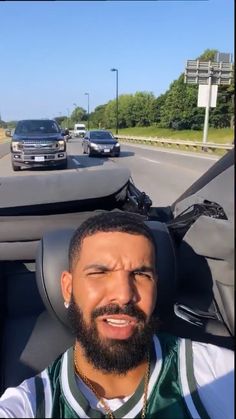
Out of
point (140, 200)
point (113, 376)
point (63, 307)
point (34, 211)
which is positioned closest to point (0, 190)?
point (34, 211)

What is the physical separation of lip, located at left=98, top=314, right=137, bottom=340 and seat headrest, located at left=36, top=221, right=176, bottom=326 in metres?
0.55

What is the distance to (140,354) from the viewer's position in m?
1.53

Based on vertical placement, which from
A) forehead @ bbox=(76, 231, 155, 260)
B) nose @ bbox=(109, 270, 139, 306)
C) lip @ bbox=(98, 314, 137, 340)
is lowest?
lip @ bbox=(98, 314, 137, 340)

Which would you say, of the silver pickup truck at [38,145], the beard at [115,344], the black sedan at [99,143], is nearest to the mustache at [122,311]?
the beard at [115,344]

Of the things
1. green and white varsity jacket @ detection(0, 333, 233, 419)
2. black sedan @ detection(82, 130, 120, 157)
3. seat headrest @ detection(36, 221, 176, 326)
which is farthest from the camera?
black sedan @ detection(82, 130, 120, 157)

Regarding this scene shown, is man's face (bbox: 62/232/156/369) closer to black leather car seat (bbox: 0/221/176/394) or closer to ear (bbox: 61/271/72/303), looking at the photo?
ear (bbox: 61/271/72/303)

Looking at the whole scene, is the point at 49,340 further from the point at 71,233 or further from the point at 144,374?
the point at 144,374

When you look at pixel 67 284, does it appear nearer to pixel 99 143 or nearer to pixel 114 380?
pixel 114 380

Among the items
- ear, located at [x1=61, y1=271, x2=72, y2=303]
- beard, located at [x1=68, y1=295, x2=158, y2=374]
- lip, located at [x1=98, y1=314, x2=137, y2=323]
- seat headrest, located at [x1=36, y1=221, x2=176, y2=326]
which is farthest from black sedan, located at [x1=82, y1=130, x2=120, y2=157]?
lip, located at [x1=98, y1=314, x2=137, y2=323]

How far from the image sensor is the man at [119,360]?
1.41 metres

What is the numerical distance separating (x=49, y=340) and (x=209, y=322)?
0.74m

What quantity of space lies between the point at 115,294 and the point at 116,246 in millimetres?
192

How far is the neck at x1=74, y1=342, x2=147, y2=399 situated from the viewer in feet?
5.08

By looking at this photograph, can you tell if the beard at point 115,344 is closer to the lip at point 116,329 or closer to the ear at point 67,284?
the lip at point 116,329
